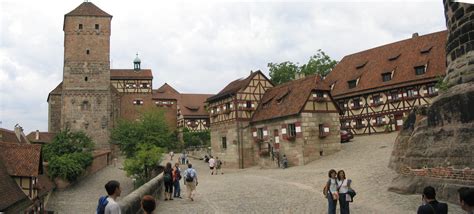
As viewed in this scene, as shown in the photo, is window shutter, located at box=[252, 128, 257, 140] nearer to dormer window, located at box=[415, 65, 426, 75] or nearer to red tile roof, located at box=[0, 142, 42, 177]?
dormer window, located at box=[415, 65, 426, 75]

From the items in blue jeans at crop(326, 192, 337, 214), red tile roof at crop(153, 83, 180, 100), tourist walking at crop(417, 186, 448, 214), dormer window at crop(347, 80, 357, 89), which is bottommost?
blue jeans at crop(326, 192, 337, 214)

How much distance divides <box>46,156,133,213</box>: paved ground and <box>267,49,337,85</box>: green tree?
21058mm

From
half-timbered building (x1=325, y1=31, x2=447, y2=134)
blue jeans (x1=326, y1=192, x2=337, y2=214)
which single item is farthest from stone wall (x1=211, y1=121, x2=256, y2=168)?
blue jeans (x1=326, y1=192, x2=337, y2=214)

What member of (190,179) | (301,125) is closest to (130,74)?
(301,125)

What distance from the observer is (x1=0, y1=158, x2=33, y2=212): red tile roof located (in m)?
21.4

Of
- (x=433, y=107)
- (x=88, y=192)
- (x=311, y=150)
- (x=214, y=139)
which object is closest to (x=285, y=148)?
(x=311, y=150)

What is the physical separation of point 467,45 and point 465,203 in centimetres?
683

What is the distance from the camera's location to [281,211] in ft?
37.4

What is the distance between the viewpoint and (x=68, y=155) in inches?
1499

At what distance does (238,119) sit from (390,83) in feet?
40.8

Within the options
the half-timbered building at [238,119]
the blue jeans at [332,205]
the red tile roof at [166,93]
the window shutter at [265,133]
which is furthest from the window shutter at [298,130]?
the red tile roof at [166,93]

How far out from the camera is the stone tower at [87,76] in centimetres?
5119

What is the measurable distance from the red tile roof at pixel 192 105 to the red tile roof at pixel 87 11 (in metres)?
18.5

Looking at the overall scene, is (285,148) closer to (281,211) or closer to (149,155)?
→ (149,155)
